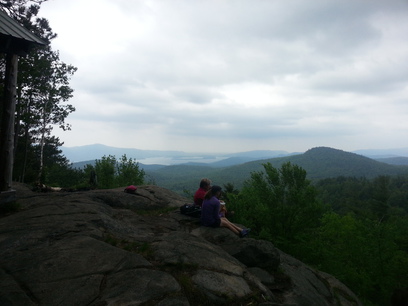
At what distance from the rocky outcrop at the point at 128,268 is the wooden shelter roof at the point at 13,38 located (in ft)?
15.5

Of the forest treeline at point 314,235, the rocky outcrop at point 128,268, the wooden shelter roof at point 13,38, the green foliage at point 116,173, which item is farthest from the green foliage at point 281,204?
the green foliage at point 116,173

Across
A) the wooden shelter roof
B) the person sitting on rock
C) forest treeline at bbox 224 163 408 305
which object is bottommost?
forest treeline at bbox 224 163 408 305

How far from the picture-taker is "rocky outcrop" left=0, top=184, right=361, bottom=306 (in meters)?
3.48

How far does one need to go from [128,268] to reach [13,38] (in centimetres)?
751

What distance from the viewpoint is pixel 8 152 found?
7613 mm

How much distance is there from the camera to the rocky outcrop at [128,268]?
137 inches

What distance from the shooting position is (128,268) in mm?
4090

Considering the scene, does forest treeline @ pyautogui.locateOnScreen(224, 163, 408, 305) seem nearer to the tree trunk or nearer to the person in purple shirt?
the person in purple shirt

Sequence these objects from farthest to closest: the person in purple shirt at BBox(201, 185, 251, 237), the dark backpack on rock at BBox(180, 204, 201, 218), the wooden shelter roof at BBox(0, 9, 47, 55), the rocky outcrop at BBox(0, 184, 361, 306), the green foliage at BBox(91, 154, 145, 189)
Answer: the green foliage at BBox(91, 154, 145, 189)
the dark backpack on rock at BBox(180, 204, 201, 218)
the person in purple shirt at BBox(201, 185, 251, 237)
the wooden shelter roof at BBox(0, 9, 47, 55)
the rocky outcrop at BBox(0, 184, 361, 306)

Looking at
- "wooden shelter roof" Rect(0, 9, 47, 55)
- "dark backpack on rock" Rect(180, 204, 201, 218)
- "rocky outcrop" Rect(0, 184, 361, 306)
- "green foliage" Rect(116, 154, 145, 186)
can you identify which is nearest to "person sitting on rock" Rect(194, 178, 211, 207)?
"dark backpack on rock" Rect(180, 204, 201, 218)

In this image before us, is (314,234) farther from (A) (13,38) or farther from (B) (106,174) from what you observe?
(B) (106,174)

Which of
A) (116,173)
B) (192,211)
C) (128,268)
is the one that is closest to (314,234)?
(192,211)

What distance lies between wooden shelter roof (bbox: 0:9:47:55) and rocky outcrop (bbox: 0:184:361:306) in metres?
4.72

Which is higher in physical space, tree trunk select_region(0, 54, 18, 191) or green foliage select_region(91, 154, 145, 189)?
tree trunk select_region(0, 54, 18, 191)
